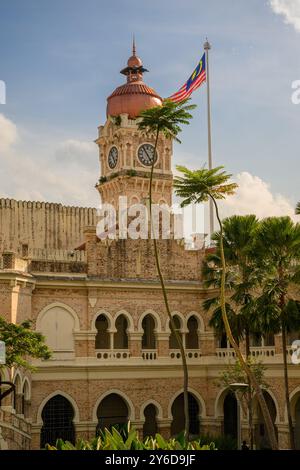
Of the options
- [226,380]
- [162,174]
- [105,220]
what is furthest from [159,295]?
[162,174]

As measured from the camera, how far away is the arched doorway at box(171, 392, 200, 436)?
3950 centimetres

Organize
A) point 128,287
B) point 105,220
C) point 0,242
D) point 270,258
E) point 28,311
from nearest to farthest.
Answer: point 270,258, point 28,311, point 128,287, point 0,242, point 105,220

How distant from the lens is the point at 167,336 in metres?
39.2

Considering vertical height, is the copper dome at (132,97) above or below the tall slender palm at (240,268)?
above

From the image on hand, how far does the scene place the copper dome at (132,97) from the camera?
170ft

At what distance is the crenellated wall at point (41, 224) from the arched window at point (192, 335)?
9.17m

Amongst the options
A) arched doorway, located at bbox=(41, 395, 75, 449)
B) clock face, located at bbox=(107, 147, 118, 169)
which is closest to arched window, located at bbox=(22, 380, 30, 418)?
arched doorway, located at bbox=(41, 395, 75, 449)

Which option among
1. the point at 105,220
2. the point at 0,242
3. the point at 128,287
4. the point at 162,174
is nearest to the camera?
the point at 128,287

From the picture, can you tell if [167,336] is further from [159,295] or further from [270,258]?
[270,258]

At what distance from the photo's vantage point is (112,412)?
40000 mm

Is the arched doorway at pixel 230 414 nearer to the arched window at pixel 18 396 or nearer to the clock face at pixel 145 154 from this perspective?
the arched window at pixel 18 396

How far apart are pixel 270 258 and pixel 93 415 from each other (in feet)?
38.0

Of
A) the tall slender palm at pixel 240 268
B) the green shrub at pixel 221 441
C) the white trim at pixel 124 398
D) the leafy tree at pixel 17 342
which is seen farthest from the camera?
the white trim at pixel 124 398

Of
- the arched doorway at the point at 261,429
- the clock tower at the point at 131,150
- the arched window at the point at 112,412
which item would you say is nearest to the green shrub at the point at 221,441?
the arched doorway at the point at 261,429
